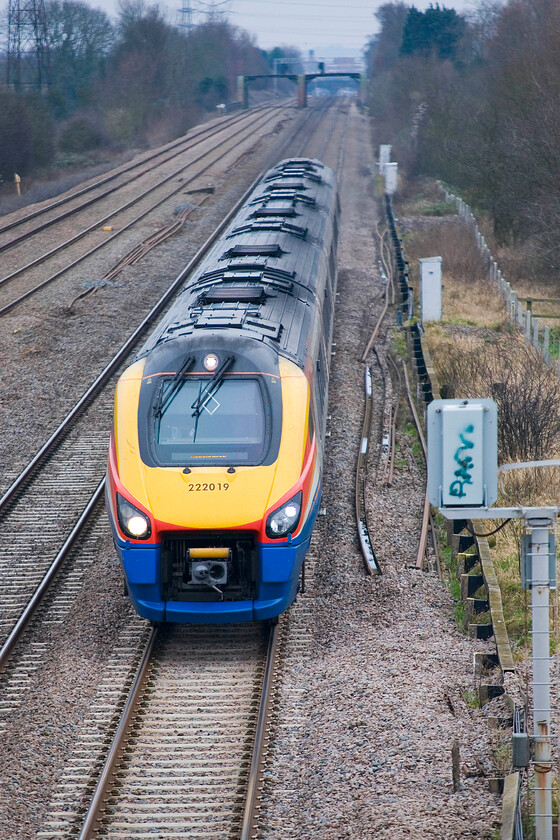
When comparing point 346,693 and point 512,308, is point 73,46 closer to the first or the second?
point 512,308

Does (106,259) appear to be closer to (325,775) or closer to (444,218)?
(444,218)

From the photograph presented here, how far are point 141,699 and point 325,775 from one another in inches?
76.8

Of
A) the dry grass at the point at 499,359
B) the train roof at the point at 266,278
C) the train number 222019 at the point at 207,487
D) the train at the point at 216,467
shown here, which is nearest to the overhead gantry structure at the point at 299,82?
the dry grass at the point at 499,359

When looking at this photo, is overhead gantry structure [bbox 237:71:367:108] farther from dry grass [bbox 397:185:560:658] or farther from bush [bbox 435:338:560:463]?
bush [bbox 435:338:560:463]

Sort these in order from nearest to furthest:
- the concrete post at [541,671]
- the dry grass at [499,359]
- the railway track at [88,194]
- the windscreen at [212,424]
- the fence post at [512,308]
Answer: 1. the concrete post at [541,671]
2. the windscreen at [212,424]
3. the dry grass at [499,359]
4. the fence post at [512,308]
5. the railway track at [88,194]

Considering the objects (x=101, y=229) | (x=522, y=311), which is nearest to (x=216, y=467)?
(x=522, y=311)

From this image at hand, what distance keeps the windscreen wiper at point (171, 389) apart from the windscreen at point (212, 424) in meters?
0.02

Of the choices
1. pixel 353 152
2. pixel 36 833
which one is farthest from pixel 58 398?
pixel 353 152

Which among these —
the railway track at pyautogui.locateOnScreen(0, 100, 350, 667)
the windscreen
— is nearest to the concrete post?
the windscreen

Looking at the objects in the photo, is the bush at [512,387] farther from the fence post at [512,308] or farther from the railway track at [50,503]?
the railway track at [50,503]

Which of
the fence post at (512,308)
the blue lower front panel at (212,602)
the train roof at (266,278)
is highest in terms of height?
the train roof at (266,278)

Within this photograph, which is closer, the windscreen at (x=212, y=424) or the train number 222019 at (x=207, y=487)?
the train number 222019 at (x=207, y=487)

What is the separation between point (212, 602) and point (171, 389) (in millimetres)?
2244

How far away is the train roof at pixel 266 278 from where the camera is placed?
10923 mm
